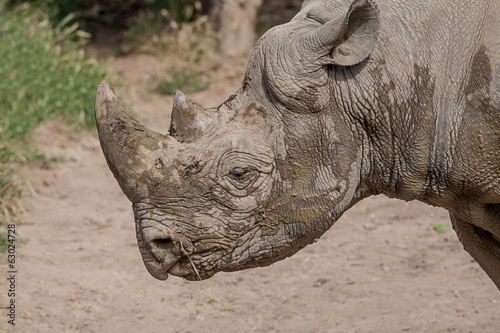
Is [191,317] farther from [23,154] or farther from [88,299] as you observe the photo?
[23,154]

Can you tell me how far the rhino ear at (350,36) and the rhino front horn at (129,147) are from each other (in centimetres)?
76

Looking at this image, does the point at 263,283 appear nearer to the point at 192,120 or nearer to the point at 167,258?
the point at 167,258

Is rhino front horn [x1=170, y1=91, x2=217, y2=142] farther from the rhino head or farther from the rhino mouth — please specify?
the rhino mouth

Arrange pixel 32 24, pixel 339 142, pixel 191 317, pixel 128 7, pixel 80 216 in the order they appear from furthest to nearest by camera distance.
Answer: pixel 128 7 → pixel 32 24 → pixel 80 216 → pixel 191 317 → pixel 339 142

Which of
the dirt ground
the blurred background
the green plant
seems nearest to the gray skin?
the dirt ground

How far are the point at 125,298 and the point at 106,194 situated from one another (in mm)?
2385

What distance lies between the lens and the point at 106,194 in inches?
313

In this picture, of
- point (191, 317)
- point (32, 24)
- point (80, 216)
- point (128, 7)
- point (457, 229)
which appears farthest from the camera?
point (128, 7)

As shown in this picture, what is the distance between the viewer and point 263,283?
6062 mm

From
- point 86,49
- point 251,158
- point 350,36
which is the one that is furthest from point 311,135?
point 86,49

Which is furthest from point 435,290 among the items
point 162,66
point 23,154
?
point 162,66

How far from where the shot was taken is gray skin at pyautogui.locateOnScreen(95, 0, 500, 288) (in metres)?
3.29

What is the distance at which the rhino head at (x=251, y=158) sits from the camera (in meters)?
3.28

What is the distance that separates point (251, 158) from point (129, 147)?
0.51 m
